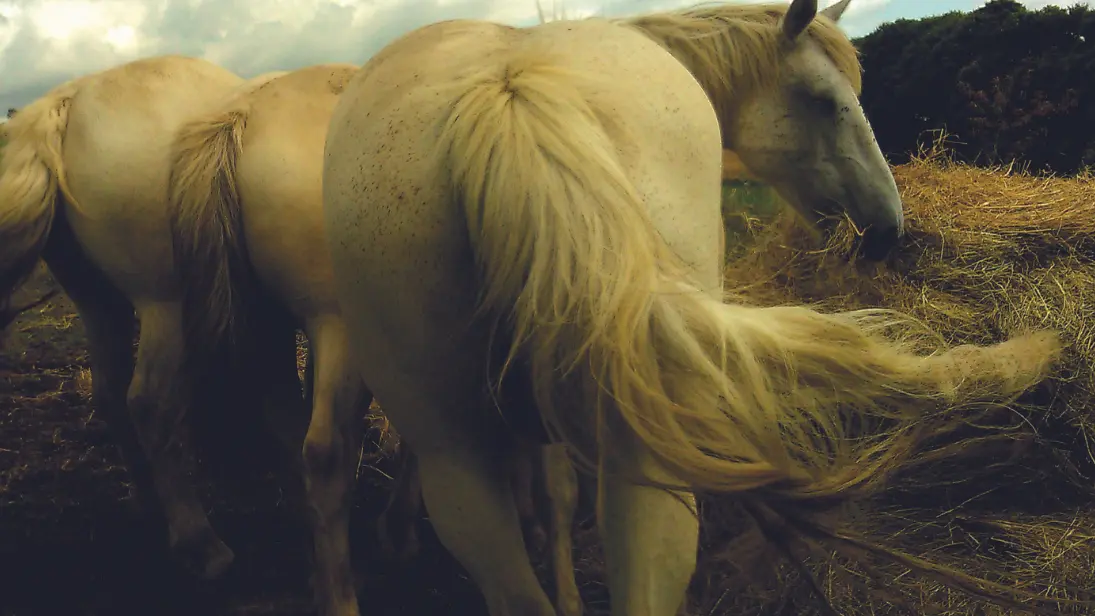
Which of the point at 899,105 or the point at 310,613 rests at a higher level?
the point at 899,105

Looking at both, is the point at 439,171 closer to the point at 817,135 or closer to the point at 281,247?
the point at 281,247

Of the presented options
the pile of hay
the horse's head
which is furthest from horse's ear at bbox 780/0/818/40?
the pile of hay

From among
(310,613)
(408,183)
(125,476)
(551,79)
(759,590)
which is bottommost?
(125,476)

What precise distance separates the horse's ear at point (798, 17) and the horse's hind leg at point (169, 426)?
2092 millimetres

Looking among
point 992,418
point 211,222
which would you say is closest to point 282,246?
point 211,222

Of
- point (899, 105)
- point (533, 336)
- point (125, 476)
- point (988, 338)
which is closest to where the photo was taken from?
point (533, 336)

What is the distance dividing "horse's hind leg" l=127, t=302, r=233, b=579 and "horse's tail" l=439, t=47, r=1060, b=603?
6.32 feet

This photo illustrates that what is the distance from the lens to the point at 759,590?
2.39m

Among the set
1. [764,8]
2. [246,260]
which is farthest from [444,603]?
[764,8]

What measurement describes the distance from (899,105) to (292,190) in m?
4.16

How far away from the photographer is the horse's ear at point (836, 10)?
273cm

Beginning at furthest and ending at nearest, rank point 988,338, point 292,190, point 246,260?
point 988,338
point 246,260
point 292,190

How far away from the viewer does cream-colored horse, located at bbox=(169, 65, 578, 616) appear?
2.23 metres

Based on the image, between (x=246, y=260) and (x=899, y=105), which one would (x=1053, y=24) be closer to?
(x=899, y=105)
